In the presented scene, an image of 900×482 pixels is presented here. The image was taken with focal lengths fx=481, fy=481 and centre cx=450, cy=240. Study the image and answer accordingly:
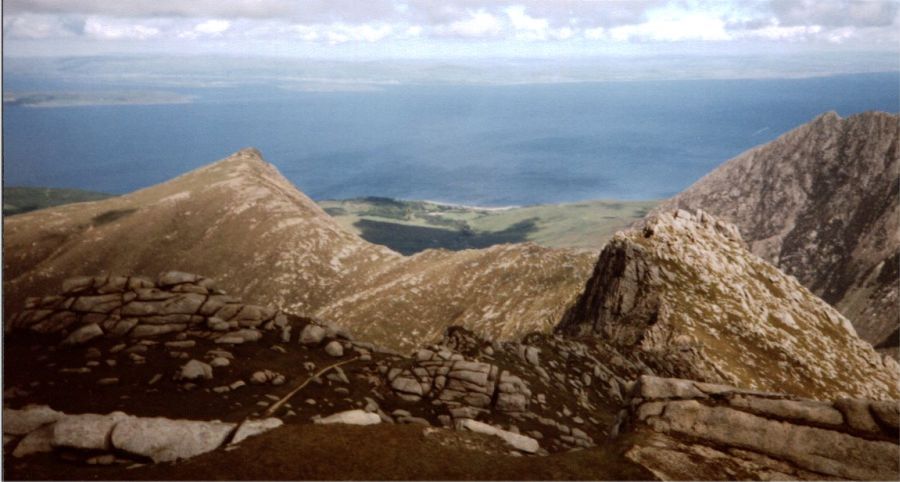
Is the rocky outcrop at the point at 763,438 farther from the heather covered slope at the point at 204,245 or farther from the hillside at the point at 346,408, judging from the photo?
the heather covered slope at the point at 204,245

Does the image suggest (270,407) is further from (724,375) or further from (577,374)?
(724,375)

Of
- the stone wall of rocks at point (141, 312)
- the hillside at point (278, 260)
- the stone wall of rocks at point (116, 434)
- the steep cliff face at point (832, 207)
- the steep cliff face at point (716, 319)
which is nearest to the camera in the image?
the stone wall of rocks at point (116, 434)

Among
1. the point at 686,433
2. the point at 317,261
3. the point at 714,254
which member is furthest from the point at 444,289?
the point at 686,433

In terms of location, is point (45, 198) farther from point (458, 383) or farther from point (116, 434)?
point (458, 383)

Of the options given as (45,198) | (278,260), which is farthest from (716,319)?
(45,198)

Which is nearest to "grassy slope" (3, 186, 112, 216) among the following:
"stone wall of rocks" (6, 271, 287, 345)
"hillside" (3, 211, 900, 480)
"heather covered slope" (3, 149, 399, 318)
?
"heather covered slope" (3, 149, 399, 318)

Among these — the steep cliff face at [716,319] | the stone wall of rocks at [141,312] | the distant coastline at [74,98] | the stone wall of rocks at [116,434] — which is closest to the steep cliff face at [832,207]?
the steep cliff face at [716,319]

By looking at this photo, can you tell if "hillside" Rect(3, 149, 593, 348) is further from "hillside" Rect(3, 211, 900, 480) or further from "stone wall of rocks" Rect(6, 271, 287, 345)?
"stone wall of rocks" Rect(6, 271, 287, 345)
